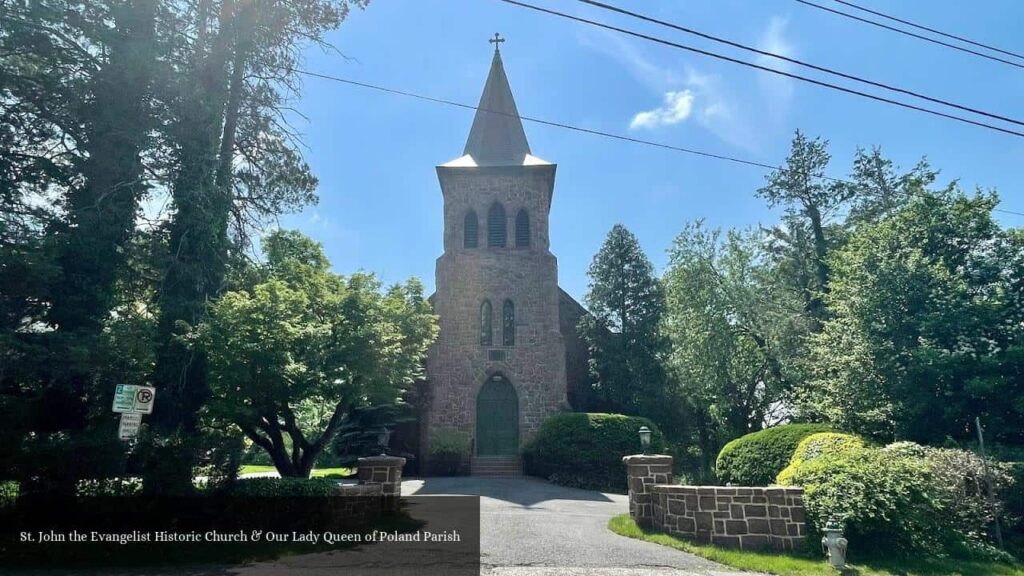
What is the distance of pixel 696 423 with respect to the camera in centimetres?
2461

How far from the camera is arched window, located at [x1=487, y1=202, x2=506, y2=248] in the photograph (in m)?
24.0

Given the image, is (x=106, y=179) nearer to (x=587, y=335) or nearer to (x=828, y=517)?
(x=828, y=517)

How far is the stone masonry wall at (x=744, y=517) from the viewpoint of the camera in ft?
27.0

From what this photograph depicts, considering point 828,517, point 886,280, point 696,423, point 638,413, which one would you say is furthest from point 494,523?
point 696,423

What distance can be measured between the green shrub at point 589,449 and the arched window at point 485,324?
4.61 meters

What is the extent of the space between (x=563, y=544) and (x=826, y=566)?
3.53 metres

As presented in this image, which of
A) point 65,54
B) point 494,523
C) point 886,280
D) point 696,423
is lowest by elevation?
point 494,523

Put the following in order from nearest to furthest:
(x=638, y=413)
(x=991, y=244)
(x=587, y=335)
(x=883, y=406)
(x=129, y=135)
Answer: (x=129, y=135) < (x=883, y=406) < (x=991, y=244) < (x=638, y=413) < (x=587, y=335)

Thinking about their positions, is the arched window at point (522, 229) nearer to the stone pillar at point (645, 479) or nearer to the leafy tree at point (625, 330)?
the leafy tree at point (625, 330)

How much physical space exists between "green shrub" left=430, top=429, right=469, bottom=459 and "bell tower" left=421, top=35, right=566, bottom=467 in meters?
0.55

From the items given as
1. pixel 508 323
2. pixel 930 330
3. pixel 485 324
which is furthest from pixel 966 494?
pixel 485 324

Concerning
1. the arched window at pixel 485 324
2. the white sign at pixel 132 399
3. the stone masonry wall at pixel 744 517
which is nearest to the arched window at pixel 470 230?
the arched window at pixel 485 324

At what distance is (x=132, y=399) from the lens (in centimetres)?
694

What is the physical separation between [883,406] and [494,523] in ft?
30.3
